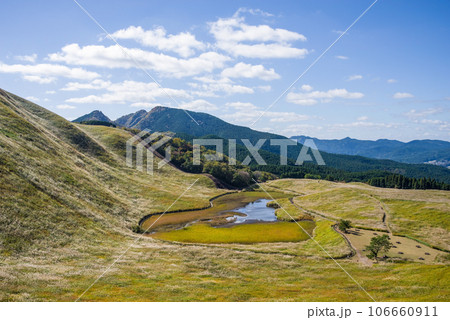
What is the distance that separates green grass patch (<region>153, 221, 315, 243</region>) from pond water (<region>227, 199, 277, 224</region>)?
6.93 m

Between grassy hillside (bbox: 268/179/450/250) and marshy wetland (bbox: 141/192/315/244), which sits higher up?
grassy hillside (bbox: 268/179/450/250)

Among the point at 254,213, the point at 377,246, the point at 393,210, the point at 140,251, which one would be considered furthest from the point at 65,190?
the point at 393,210

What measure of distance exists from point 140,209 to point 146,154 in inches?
2460

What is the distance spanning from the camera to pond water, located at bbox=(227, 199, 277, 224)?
80750mm

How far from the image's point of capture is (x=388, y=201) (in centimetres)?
8319

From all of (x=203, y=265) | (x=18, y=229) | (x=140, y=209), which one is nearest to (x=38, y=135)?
(x=140, y=209)

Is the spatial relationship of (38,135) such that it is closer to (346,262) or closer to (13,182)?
(13,182)

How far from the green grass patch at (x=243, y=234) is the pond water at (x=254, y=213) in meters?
6.93

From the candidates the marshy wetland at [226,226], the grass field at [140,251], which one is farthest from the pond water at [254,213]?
the grass field at [140,251]

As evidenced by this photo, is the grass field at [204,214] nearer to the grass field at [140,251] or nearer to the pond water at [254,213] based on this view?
the pond water at [254,213]

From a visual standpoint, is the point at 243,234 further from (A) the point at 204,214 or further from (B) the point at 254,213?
(B) the point at 254,213

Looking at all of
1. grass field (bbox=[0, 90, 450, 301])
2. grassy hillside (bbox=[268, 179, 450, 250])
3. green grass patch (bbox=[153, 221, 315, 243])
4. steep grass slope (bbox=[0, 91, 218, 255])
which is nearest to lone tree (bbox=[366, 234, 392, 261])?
grass field (bbox=[0, 90, 450, 301])

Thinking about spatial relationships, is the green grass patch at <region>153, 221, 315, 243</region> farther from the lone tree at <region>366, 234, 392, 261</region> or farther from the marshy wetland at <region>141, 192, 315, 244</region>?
the lone tree at <region>366, 234, 392, 261</region>

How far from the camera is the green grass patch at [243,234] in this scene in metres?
60.1
